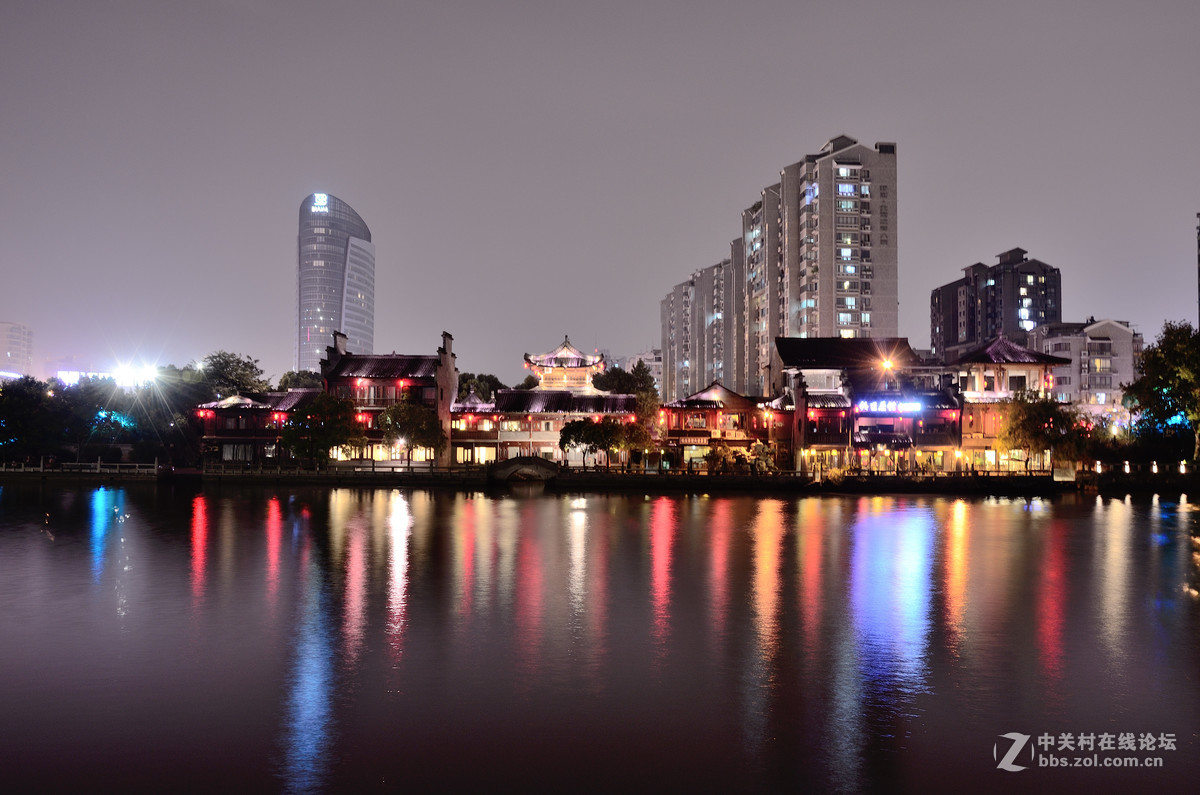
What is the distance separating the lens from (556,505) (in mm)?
59031

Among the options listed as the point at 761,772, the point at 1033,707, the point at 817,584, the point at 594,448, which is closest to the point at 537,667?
the point at 761,772

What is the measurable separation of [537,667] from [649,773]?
641cm

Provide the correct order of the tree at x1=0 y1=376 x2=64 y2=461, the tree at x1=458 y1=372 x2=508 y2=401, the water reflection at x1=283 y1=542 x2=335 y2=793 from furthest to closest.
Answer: the tree at x1=458 y1=372 x2=508 y2=401 < the tree at x1=0 y1=376 x2=64 y2=461 < the water reflection at x1=283 y1=542 x2=335 y2=793

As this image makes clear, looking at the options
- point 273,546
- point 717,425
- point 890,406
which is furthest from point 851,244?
point 273,546

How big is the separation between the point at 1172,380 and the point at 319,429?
7372cm

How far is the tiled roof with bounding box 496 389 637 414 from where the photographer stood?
3342 inches

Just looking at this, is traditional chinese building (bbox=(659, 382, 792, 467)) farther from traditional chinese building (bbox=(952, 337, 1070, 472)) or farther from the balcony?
traditional chinese building (bbox=(952, 337, 1070, 472))

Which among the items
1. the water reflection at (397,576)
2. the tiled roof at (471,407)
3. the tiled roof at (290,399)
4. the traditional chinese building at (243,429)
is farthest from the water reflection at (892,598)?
the traditional chinese building at (243,429)

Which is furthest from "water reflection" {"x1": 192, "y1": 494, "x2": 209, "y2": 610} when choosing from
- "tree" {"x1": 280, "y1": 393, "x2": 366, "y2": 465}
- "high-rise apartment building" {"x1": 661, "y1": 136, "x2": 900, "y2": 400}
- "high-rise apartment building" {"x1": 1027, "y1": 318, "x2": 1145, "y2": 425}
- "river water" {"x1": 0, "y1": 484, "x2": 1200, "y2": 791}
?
"high-rise apartment building" {"x1": 1027, "y1": 318, "x2": 1145, "y2": 425}

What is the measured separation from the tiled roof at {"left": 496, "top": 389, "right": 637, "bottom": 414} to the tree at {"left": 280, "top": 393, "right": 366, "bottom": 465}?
1676 cm

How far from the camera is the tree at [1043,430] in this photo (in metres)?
69.8

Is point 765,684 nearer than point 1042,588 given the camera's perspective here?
Yes

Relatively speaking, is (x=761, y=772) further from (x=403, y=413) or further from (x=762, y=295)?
(x=762, y=295)

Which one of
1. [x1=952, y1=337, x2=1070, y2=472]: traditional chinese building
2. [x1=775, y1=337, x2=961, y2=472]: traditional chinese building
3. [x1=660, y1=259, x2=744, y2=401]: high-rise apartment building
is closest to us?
[x1=775, y1=337, x2=961, y2=472]: traditional chinese building
